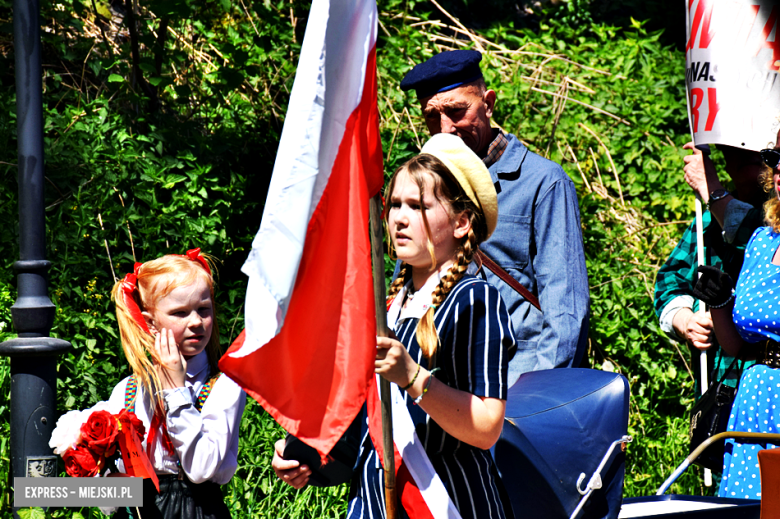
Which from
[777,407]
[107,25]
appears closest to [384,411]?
[777,407]

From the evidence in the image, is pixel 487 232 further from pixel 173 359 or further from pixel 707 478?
pixel 707 478

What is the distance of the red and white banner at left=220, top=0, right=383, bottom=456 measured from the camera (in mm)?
1938

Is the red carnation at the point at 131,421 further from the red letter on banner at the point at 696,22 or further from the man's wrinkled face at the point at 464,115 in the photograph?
the red letter on banner at the point at 696,22

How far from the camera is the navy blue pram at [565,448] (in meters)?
2.40

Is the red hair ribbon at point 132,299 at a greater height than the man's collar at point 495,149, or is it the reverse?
the man's collar at point 495,149

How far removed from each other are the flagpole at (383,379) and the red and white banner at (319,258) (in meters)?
0.04

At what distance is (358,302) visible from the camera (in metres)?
1.98

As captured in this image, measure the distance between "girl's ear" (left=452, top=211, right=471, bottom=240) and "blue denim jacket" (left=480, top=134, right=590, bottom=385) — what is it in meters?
0.95

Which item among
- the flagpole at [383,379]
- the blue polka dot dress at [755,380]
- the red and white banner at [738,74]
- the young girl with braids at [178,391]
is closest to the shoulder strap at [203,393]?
the young girl with braids at [178,391]

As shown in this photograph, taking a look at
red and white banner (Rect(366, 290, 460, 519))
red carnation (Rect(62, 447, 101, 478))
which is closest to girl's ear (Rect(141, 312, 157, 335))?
red carnation (Rect(62, 447, 101, 478))

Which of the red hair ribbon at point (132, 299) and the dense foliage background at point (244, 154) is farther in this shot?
the dense foliage background at point (244, 154)

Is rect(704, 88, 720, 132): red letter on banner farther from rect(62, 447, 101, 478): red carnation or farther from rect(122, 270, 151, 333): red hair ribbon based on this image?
rect(62, 447, 101, 478): red carnation

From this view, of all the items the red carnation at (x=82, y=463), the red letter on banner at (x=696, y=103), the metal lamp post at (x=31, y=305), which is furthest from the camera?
the red letter on banner at (x=696, y=103)

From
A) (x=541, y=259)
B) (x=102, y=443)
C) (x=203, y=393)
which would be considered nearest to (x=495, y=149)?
(x=541, y=259)
